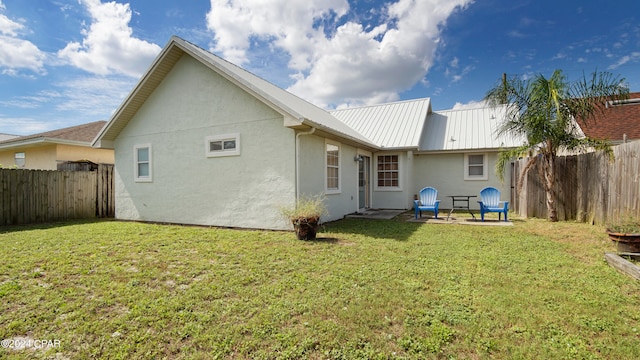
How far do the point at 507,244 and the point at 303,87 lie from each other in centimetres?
1323

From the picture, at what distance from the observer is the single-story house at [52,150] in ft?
41.8

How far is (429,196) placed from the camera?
10406 mm

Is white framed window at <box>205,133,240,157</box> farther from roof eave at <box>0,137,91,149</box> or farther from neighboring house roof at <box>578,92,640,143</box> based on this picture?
neighboring house roof at <box>578,92,640,143</box>

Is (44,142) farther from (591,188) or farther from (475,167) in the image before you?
(591,188)

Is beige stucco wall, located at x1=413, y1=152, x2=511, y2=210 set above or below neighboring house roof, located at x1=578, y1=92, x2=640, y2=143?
below

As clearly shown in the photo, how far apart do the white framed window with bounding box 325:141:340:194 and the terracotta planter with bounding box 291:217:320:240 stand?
8.33 feet

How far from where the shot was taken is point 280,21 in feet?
30.0

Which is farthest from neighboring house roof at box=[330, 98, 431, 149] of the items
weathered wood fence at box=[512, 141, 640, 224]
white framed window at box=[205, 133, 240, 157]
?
white framed window at box=[205, 133, 240, 157]

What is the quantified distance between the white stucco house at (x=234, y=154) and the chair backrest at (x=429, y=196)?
1933 mm

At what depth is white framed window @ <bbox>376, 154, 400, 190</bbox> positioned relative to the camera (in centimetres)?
1260

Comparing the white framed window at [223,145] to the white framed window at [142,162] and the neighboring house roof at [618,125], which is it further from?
the neighboring house roof at [618,125]

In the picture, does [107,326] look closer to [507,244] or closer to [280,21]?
[507,244]

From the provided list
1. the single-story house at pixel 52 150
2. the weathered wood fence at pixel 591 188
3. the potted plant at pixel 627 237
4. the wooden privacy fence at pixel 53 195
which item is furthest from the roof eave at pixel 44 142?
the weathered wood fence at pixel 591 188

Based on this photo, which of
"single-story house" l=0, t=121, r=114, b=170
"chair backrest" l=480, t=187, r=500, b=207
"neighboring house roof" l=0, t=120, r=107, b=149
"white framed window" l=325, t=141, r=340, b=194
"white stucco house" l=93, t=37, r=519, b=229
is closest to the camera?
"white stucco house" l=93, t=37, r=519, b=229
